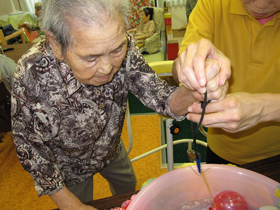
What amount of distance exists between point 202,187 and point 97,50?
1.87ft

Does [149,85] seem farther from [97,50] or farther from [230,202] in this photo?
[230,202]

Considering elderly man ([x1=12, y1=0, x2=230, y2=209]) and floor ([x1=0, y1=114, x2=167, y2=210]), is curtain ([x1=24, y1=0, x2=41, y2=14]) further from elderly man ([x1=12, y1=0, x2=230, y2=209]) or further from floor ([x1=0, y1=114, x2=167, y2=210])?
elderly man ([x1=12, y1=0, x2=230, y2=209])

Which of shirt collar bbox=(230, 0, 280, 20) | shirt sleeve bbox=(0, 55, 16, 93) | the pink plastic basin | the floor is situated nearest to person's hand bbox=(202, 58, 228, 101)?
the pink plastic basin

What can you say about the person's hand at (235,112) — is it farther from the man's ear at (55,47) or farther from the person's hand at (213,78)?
the man's ear at (55,47)

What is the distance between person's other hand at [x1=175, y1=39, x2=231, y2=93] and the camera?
0.58 metres

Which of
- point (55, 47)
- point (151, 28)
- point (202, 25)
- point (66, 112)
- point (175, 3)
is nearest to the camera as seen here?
point (55, 47)

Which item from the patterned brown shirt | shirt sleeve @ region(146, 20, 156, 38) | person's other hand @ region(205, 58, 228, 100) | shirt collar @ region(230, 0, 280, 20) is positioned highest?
shirt collar @ region(230, 0, 280, 20)

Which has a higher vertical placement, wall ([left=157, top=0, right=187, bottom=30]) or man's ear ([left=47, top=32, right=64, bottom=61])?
man's ear ([left=47, top=32, right=64, bottom=61])

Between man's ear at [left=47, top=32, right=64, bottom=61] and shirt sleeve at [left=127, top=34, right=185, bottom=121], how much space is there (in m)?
0.32

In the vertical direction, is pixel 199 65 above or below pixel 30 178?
above

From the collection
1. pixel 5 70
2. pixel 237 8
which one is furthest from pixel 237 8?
pixel 5 70

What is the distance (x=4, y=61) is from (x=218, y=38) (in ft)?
6.85

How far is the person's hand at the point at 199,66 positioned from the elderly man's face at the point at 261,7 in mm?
286

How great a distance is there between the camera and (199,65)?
23.0 inches
